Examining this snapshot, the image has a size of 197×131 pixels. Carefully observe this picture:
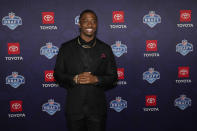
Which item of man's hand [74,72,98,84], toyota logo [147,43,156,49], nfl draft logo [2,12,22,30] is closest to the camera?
man's hand [74,72,98,84]

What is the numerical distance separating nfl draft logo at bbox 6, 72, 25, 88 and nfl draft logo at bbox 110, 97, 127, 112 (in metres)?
1.22

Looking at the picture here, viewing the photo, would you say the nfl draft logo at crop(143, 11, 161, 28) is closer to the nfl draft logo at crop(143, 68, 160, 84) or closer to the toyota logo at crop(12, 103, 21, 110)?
the nfl draft logo at crop(143, 68, 160, 84)

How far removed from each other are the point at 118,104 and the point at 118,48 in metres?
0.75

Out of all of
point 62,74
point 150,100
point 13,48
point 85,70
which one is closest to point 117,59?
point 150,100

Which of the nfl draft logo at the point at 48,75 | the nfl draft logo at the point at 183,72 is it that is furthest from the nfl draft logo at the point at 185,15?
the nfl draft logo at the point at 48,75

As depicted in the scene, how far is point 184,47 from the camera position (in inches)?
99.6

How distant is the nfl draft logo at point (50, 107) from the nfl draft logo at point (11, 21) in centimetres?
107

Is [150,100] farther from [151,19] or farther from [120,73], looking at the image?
[151,19]

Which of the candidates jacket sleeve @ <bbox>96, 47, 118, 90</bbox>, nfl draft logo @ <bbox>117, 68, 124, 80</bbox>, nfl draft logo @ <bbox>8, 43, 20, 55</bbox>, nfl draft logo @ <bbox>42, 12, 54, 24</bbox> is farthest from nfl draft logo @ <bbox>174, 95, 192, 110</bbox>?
nfl draft logo @ <bbox>8, 43, 20, 55</bbox>

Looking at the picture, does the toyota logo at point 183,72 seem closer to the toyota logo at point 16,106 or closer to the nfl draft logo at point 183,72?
the nfl draft logo at point 183,72

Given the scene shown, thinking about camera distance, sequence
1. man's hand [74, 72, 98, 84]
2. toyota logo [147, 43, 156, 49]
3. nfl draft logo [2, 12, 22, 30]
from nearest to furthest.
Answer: man's hand [74, 72, 98, 84] < nfl draft logo [2, 12, 22, 30] < toyota logo [147, 43, 156, 49]

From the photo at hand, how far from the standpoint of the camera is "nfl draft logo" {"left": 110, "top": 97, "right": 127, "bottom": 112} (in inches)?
99.5

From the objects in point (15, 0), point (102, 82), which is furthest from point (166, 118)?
point (15, 0)

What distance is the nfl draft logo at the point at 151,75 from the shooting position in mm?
2518
